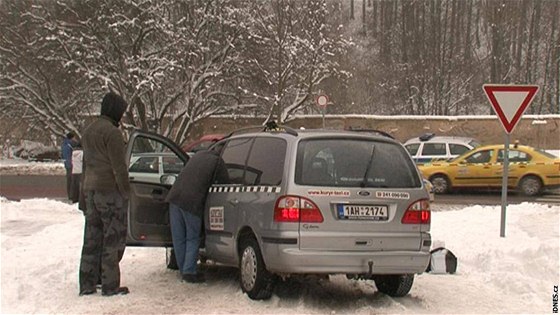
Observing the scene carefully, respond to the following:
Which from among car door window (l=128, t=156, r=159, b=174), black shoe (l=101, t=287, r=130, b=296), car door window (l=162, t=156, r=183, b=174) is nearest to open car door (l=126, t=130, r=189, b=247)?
black shoe (l=101, t=287, r=130, b=296)

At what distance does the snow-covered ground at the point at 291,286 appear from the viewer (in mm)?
6305

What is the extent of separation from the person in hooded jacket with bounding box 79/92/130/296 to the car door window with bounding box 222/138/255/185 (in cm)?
119

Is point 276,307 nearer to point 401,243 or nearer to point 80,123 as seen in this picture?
point 401,243

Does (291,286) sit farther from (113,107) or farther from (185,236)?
(113,107)

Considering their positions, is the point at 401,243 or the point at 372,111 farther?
the point at 372,111

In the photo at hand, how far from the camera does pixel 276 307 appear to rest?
20.5 feet

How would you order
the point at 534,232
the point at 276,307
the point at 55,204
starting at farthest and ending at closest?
1. the point at 55,204
2. the point at 534,232
3. the point at 276,307

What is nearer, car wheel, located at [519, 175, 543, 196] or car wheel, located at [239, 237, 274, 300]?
car wheel, located at [239, 237, 274, 300]

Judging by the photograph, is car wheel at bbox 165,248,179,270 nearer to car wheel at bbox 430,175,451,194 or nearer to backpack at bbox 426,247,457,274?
backpack at bbox 426,247,457,274

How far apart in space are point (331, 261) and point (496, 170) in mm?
14797

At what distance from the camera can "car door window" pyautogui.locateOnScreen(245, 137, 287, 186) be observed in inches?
253

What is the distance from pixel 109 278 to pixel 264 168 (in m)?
1.89

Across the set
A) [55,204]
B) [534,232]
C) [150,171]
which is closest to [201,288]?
[150,171]

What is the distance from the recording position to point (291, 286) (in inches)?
289
